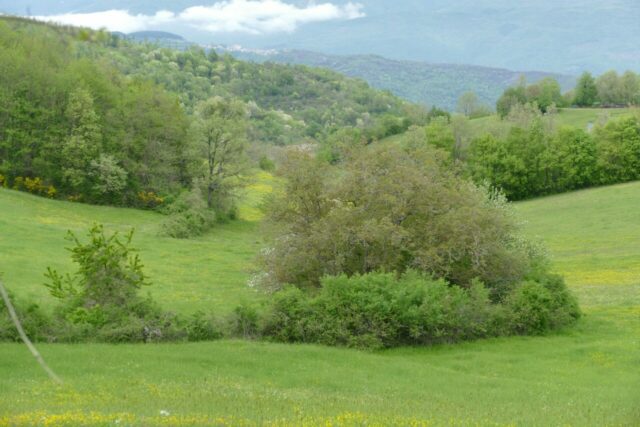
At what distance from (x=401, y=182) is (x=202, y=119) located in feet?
147

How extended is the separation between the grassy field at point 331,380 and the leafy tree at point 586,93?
127 m

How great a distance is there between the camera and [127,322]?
26234 mm

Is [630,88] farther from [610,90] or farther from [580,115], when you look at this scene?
[580,115]

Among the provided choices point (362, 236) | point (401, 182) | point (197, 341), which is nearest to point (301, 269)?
point (362, 236)

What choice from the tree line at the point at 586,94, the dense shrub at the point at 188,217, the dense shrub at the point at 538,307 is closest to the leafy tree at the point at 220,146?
the dense shrub at the point at 188,217

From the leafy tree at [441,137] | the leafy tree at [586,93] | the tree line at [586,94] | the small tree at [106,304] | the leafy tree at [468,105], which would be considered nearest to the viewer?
the small tree at [106,304]

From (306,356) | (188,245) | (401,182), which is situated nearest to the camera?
(306,356)

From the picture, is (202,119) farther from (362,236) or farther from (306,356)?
(306,356)

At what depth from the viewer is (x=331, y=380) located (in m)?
21.4

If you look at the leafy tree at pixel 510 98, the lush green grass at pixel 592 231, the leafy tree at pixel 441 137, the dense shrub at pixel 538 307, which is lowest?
the lush green grass at pixel 592 231

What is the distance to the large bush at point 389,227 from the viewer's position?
3359 cm

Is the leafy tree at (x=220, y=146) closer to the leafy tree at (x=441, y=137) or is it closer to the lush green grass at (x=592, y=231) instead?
the lush green grass at (x=592, y=231)

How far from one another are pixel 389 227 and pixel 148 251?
25052mm

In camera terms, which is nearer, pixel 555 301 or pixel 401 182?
pixel 555 301
